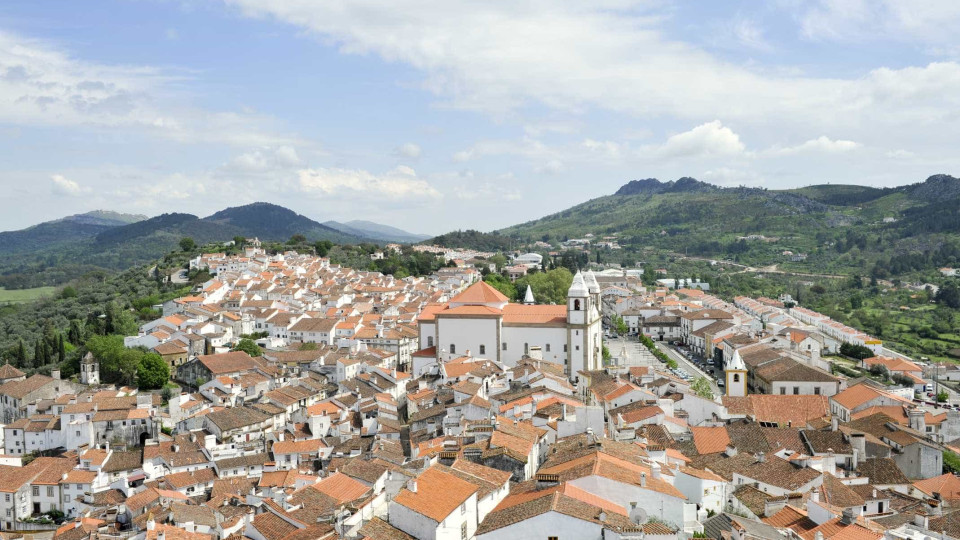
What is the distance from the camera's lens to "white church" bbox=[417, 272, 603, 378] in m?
38.8

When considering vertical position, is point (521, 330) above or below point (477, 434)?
above

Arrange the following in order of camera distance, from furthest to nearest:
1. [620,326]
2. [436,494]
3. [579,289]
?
1. [620,326]
2. [579,289]
3. [436,494]

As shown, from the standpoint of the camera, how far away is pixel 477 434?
21422mm

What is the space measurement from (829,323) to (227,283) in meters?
53.0

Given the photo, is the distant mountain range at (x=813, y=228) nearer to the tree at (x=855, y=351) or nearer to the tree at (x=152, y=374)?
the tree at (x=855, y=351)

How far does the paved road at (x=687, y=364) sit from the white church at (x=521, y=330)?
294 inches

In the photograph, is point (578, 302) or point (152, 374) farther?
point (152, 374)

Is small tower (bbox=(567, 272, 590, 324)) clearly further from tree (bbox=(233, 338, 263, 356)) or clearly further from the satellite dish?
the satellite dish

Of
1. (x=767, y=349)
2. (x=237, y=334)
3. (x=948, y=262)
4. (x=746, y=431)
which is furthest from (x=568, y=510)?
(x=948, y=262)

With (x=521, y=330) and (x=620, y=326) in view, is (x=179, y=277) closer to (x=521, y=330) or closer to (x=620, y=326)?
(x=620, y=326)

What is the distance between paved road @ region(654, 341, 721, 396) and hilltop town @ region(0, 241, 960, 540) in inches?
15.1

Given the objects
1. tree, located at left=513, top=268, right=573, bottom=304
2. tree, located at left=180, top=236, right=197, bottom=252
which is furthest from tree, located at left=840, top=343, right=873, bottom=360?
tree, located at left=180, top=236, right=197, bottom=252

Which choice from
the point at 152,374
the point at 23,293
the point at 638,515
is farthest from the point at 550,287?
the point at 23,293

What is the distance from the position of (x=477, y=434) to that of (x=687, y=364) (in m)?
35.4
